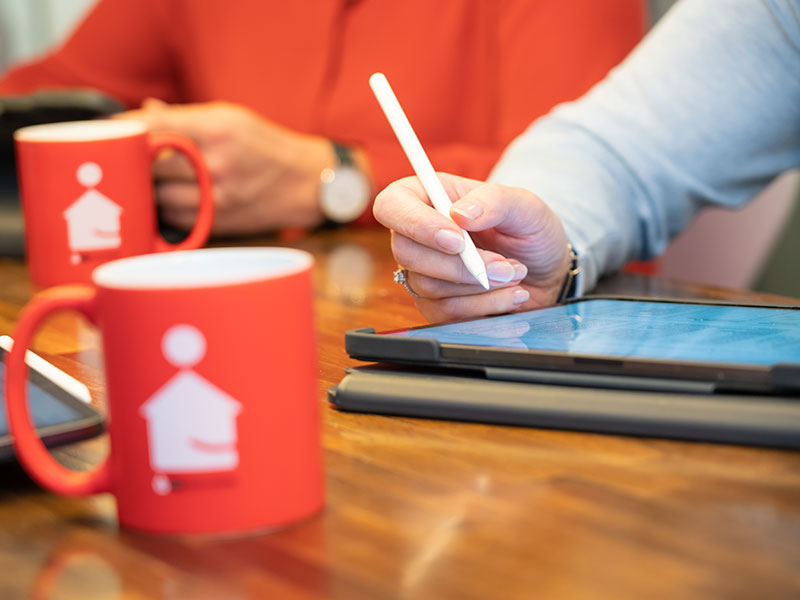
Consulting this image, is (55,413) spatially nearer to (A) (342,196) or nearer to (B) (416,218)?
(B) (416,218)

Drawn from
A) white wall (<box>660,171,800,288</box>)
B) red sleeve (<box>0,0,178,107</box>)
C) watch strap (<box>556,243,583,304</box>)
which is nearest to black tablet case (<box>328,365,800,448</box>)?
watch strap (<box>556,243,583,304</box>)

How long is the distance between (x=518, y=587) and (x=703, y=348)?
9.1 inches

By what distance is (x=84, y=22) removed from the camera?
1.70 meters

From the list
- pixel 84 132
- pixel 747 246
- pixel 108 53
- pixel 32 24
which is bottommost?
pixel 747 246

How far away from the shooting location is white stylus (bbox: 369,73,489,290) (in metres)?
0.64

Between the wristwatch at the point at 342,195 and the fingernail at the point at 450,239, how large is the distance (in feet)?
1.86

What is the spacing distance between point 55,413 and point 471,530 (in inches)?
8.1

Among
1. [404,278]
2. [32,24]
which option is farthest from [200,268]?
[32,24]

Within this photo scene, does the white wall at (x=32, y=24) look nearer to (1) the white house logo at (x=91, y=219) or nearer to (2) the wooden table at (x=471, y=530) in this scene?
(1) the white house logo at (x=91, y=219)

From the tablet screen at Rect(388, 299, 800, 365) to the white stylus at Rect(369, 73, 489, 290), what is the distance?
0.04m

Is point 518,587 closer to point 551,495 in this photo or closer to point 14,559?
point 551,495

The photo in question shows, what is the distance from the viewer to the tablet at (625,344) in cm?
50

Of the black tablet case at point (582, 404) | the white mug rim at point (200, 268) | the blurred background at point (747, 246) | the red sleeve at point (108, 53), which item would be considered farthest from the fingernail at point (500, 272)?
the red sleeve at point (108, 53)

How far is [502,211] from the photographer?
67 centimetres
